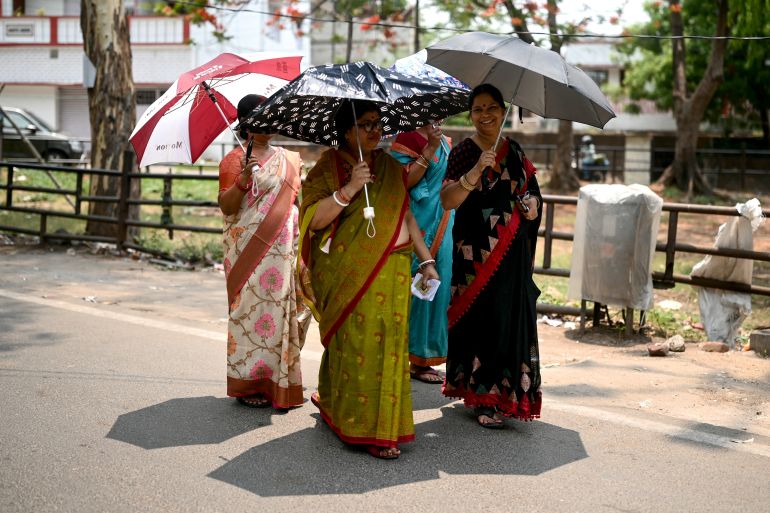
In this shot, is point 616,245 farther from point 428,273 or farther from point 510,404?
point 428,273

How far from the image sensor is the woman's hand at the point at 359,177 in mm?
4383

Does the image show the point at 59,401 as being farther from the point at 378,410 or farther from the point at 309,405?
the point at 378,410

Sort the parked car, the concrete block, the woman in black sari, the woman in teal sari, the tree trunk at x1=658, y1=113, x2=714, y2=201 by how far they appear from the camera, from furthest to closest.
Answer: the parked car → the tree trunk at x1=658, y1=113, x2=714, y2=201 → the concrete block → the woman in teal sari → the woman in black sari

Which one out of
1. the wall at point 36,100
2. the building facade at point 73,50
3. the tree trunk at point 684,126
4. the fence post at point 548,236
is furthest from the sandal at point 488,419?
the wall at point 36,100

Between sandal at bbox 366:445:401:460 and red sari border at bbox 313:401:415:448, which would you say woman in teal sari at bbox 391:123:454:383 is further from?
sandal at bbox 366:445:401:460

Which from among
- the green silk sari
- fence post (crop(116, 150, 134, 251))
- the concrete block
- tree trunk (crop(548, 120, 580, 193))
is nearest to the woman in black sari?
the green silk sari

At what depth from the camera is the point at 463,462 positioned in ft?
14.9

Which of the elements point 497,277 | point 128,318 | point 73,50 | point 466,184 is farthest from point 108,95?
point 73,50

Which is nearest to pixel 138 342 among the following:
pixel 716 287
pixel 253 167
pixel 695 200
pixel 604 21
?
pixel 253 167

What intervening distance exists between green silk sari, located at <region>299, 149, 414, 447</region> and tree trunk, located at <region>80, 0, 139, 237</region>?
24.4 ft

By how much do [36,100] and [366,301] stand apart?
98.9 ft

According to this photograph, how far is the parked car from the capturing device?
24.4 m

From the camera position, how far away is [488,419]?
5.10 m

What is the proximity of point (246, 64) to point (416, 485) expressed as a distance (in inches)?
100
